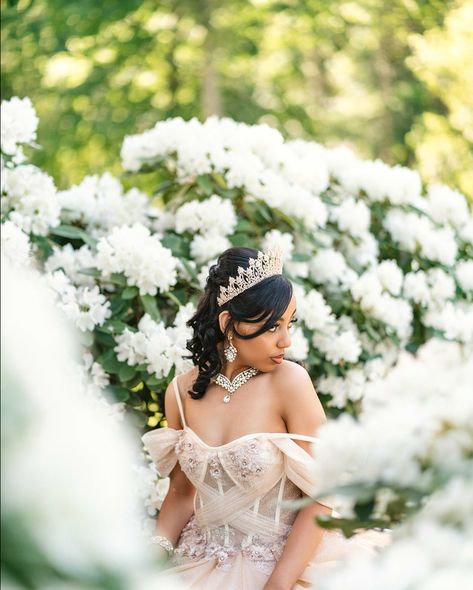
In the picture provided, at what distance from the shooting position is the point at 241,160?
14.9 ft

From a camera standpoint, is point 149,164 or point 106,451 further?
point 149,164

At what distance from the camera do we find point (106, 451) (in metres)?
0.78

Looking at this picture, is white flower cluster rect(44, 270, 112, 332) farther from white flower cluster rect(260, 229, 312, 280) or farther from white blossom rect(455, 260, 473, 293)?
white blossom rect(455, 260, 473, 293)

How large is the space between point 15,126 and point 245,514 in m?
2.10

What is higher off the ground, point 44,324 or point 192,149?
point 44,324

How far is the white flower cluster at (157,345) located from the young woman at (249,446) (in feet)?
1.67

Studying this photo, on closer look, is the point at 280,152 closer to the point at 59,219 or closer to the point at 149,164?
the point at 149,164

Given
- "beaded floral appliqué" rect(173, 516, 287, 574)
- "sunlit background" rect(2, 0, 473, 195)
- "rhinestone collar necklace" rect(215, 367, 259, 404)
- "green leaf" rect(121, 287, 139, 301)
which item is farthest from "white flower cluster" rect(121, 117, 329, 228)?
"sunlit background" rect(2, 0, 473, 195)

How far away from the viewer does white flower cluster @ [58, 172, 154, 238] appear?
4.60 meters

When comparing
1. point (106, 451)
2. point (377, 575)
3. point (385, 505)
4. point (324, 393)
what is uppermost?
point (106, 451)

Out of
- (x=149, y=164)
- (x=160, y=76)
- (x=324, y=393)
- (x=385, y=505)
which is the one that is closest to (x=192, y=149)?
(x=149, y=164)

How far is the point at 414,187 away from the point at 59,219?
187cm

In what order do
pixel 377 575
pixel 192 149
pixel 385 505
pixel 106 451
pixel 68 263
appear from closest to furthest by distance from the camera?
1. pixel 106 451
2. pixel 377 575
3. pixel 385 505
4. pixel 68 263
5. pixel 192 149

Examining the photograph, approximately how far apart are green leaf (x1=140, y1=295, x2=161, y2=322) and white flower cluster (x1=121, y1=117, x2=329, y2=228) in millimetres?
794
